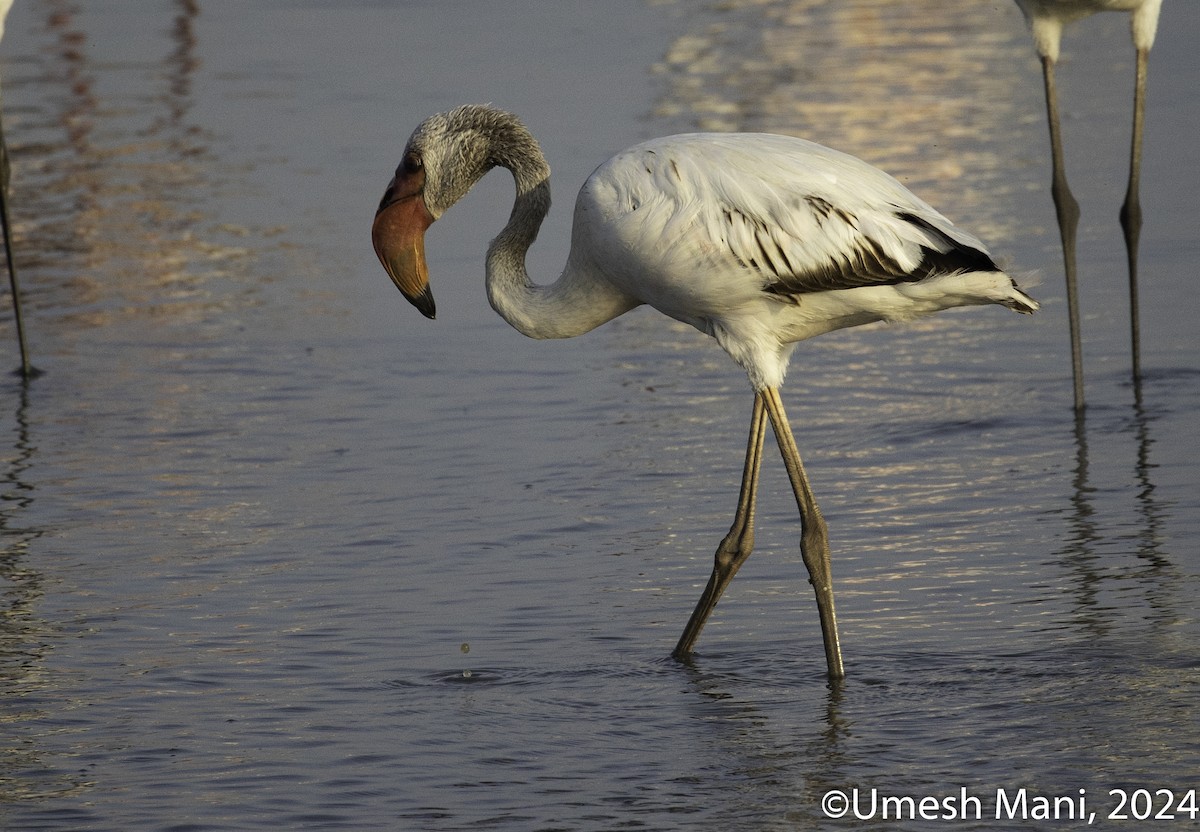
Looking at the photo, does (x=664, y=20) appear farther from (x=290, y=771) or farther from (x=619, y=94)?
(x=290, y=771)

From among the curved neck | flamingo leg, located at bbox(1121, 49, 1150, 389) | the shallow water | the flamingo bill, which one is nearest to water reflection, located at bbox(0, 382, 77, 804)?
the shallow water

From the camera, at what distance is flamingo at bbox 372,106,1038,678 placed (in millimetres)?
6043

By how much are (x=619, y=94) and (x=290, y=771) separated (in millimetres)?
10920

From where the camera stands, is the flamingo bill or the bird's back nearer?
the bird's back

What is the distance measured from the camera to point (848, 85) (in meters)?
16.2

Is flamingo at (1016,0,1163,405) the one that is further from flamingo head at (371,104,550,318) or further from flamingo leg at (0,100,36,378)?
flamingo leg at (0,100,36,378)

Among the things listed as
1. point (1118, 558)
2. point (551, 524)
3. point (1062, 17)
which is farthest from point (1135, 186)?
point (551, 524)

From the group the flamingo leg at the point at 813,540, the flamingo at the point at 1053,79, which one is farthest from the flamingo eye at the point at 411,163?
the flamingo at the point at 1053,79

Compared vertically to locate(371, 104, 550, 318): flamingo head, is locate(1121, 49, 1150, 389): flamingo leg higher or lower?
lower

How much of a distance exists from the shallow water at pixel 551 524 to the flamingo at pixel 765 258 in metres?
0.49

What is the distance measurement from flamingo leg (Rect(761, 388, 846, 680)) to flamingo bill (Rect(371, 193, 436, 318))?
53.9 inches

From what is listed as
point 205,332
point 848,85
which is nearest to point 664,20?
point 848,85

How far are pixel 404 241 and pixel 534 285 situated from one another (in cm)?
51

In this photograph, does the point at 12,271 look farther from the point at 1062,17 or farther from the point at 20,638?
the point at 1062,17
